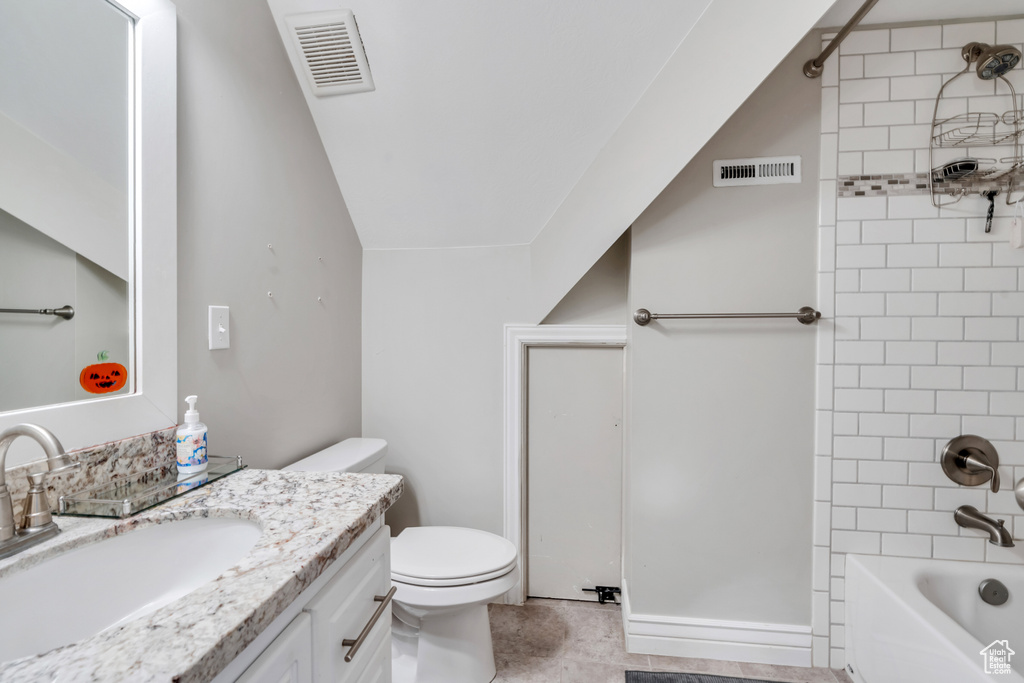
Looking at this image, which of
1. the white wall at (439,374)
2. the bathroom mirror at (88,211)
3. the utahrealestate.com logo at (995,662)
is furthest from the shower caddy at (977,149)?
the bathroom mirror at (88,211)

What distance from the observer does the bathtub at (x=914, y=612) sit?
3.95 ft

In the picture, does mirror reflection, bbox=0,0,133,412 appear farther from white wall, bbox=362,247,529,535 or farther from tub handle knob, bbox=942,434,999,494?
tub handle knob, bbox=942,434,999,494

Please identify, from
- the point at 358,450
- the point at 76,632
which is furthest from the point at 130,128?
the point at 358,450

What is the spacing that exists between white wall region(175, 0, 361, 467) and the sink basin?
0.41 meters

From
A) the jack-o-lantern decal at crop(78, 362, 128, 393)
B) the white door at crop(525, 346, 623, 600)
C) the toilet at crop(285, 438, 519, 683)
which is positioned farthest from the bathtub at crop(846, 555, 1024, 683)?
the jack-o-lantern decal at crop(78, 362, 128, 393)

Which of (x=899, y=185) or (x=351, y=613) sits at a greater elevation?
(x=899, y=185)

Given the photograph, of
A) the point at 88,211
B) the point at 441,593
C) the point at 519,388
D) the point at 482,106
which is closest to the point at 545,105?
the point at 482,106

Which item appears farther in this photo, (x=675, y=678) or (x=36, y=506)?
(x=675, y=678)

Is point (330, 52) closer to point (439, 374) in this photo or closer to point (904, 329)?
point (439, 374)

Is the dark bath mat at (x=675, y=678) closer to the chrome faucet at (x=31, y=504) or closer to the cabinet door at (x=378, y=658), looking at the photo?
the cabinet door at (x=378, y=658)

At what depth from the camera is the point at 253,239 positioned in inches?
49.5

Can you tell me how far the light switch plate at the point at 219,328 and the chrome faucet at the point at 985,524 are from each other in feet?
7.38

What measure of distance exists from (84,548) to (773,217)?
1882mm

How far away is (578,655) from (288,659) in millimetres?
1347
